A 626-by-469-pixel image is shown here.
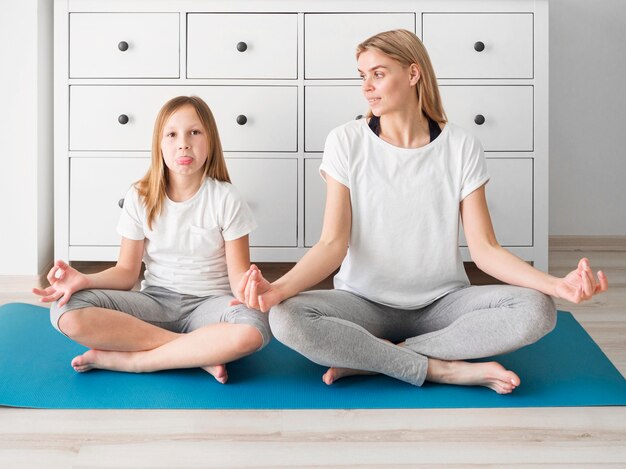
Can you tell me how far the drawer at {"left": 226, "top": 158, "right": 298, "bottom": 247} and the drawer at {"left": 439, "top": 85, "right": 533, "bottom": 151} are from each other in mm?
524

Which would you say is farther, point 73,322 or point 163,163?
point 163,163

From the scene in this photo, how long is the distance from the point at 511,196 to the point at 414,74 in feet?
2.89

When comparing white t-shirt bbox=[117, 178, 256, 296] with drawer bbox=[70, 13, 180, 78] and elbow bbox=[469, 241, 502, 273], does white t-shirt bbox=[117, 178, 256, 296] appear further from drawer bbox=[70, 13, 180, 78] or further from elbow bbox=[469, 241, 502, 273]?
drawer bbox=[70, 13, 180, 78]

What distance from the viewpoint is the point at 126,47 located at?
2609 mm

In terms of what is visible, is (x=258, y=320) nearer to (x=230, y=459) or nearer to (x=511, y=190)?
(x=230, y=459)

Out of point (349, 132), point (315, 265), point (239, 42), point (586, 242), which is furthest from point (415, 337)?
point (586, 242)

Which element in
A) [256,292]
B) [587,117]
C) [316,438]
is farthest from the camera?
[587,117]

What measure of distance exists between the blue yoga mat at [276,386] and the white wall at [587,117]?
1.45 m

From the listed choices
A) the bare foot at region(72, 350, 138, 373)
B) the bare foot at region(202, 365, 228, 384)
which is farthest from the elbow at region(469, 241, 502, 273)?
the bare foot at region(72, 350, 138, 373)

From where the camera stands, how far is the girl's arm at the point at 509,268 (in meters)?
1.60

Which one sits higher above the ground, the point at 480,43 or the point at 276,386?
the point at 480,43

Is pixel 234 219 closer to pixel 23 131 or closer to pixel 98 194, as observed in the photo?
pixel 98 194

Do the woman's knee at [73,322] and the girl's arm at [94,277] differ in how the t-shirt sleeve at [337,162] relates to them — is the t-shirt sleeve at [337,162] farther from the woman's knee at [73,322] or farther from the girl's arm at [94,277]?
the woman's knee at [73,322]

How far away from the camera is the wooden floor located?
1.43 meters
